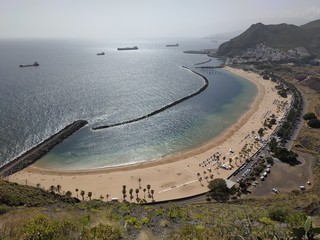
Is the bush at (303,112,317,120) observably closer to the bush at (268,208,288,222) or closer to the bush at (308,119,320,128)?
the bush at (308,119,320,128)

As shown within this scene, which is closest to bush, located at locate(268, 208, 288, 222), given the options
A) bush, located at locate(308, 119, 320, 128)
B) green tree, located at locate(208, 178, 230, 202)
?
green tree, located at locate(208, 178, 230, 202)

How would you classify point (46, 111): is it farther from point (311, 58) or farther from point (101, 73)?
point (311, 58)

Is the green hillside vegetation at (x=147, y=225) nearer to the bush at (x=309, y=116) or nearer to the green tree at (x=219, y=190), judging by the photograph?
the green tree at (x=219, y=190)

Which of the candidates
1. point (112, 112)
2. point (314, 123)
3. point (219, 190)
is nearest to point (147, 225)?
point (219, 190)

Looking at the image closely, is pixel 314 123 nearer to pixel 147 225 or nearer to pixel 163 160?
pixel 163 160

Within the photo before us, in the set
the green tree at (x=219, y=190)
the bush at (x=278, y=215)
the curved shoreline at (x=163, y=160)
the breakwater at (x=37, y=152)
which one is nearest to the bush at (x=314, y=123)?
the curved shoreline at (x=163, y=160)

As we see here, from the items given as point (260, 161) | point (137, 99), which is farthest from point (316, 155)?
point (137, 99)
